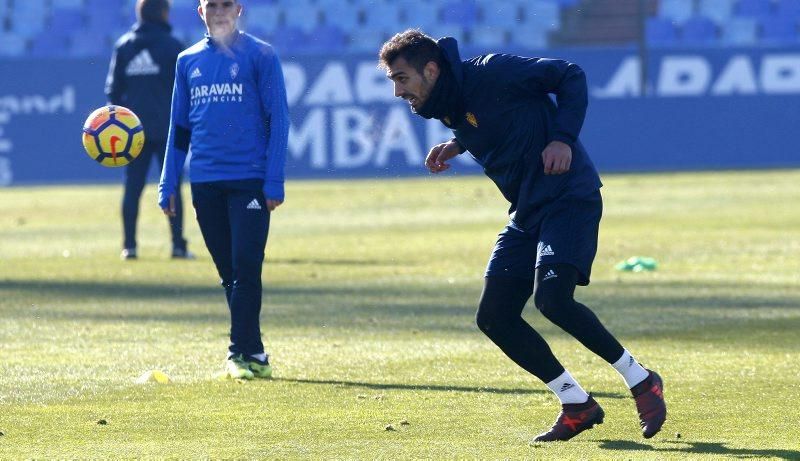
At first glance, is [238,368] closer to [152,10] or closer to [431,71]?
[431,71]

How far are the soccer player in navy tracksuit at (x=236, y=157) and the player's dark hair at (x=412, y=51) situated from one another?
211 cm

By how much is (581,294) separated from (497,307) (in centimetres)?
577

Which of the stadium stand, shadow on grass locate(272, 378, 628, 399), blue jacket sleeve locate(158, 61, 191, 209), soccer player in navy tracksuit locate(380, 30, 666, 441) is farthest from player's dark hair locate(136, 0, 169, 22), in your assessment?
the stadium stand

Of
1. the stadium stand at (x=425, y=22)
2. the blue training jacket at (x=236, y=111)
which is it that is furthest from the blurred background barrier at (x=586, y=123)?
the blue training jacket at (x=236, y=111)

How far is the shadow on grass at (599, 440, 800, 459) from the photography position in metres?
6.15

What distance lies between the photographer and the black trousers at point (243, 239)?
8.59m

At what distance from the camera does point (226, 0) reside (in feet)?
27.6

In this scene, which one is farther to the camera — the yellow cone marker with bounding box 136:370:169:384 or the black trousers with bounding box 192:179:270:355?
the black trousers with bounding box 192:179:270:355

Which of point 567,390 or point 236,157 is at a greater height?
point 236,157

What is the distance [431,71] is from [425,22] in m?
29.2

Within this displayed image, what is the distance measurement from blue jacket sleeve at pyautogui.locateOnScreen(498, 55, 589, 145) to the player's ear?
0.31 m

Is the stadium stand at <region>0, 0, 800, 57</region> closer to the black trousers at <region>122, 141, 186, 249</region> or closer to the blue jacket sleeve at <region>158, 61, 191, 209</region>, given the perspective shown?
the black trousers at <region>122, 141, 186, 249</region>

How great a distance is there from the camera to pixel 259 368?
8516 millimetres

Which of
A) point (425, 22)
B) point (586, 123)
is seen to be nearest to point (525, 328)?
point (586, 123)
